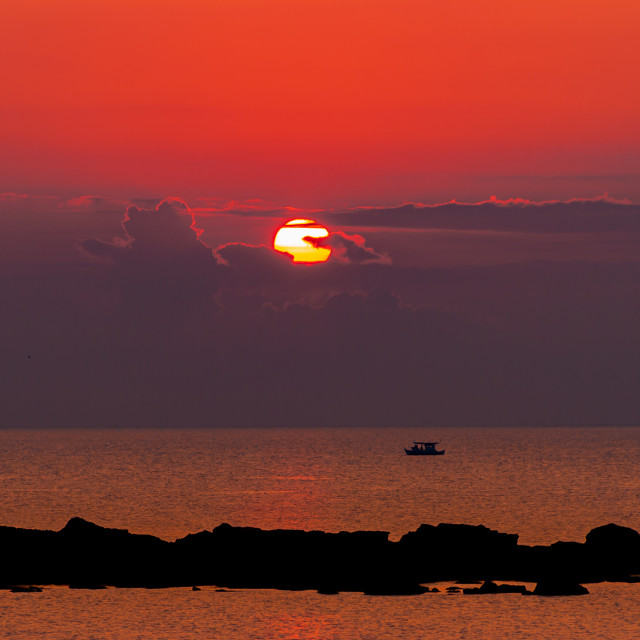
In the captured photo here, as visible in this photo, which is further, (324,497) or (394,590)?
(324,497)

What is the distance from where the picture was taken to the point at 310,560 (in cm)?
6050

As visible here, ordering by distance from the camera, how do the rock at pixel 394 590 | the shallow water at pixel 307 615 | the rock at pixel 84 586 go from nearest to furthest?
the shallow water at pixel 307 615
the rock at pixel 394 590
the rock at pixel 84 586

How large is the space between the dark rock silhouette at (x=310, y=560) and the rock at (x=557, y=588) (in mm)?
184

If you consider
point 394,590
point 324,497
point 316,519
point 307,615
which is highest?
point 307,615

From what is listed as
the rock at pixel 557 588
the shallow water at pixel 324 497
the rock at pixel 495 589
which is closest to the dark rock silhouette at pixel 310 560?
the rock at pixel 557 588

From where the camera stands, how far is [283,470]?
17725cm

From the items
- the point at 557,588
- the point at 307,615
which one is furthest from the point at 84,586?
the point at 557,588

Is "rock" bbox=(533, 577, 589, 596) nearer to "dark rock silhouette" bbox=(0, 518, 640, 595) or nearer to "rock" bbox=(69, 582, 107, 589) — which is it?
"dark rock silhouette" bbox=(0, 518, 640, 595)

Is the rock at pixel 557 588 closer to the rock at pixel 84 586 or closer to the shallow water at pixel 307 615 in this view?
the shallow water at pixel 307 615

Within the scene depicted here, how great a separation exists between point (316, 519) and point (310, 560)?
113 feet

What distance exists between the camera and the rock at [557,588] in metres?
57.1

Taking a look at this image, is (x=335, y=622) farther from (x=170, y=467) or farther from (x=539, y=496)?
(x=170, y=467)

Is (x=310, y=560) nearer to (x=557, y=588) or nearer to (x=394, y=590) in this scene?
(x=394, y=590)

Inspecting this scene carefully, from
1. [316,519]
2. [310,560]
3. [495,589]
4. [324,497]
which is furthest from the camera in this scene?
[324,497]
